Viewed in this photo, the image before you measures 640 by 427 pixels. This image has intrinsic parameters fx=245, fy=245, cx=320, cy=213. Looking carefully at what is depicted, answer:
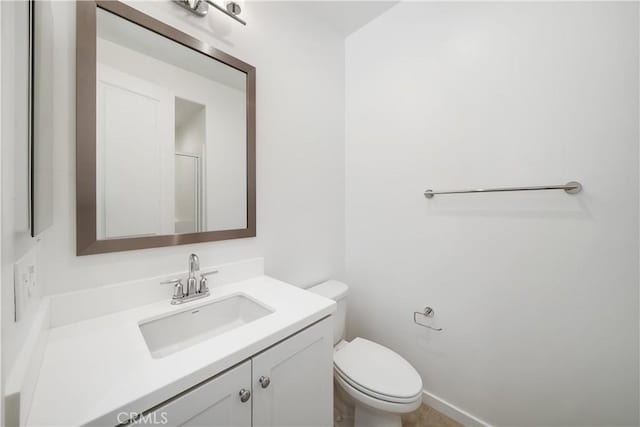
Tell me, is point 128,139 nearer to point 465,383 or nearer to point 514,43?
point 514,43

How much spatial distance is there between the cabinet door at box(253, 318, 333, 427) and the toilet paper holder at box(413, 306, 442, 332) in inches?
29.4

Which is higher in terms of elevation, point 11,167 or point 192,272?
point 11,167

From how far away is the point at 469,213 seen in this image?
1289 mm

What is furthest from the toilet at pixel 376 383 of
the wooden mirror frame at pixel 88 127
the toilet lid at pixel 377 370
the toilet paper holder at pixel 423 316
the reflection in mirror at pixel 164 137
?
the wooden mirror frame at pixel 88 127

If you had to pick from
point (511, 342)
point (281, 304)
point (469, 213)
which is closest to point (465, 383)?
point (511, 342)

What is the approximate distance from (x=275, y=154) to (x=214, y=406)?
1115 millimetres

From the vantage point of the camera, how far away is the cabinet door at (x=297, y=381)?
0.73 meters

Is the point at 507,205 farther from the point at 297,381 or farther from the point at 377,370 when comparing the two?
the point at 297,381

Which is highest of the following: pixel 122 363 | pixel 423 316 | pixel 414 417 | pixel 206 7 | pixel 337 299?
pixel 206 7

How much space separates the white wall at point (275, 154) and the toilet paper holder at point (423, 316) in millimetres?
582

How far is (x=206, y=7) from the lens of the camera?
1067 mm

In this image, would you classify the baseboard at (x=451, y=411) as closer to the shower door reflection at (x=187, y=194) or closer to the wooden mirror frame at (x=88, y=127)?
the shower door reflection at (x=187, y=194)

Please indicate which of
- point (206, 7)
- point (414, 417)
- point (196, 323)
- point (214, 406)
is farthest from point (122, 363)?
point (414, 417)

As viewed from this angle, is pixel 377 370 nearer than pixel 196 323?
No
